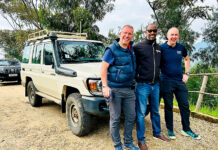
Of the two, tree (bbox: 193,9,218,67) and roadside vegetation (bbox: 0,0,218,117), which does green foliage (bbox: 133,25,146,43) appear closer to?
roadside vegetation (bbox: 0,0,218,117)

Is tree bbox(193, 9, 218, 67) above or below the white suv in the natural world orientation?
above

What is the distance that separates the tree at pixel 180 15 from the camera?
34.2 ft

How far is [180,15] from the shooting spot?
425 inches

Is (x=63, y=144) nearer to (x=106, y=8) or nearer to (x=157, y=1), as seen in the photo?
(x=157, y=1)

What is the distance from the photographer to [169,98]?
3371mm

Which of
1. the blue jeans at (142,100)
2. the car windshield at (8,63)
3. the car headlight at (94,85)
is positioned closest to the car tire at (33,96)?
the car headlight at (94,85)

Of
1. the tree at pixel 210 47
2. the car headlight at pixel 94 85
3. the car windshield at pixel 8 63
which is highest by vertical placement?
the tree at pixel 210 47

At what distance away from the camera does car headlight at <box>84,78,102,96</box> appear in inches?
121

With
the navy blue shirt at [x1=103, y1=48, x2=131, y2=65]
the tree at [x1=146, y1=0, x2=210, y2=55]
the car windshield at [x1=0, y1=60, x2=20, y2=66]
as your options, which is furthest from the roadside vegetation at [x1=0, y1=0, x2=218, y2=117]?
the navy blue shirt at [x1=103, y1=48, x2=131, y2=65]

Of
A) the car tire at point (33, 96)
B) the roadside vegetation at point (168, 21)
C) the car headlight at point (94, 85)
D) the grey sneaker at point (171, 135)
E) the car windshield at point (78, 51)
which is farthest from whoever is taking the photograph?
the roadside vegetation at point (168, 21)

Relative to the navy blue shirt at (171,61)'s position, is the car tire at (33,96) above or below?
below

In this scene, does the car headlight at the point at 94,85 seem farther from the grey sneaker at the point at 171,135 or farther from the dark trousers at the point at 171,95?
the grey sneaker at the point at 171,135

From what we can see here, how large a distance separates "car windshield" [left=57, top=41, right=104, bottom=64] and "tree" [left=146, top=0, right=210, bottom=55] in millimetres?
7218

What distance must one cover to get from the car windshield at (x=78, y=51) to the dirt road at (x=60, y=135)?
1566 mm
